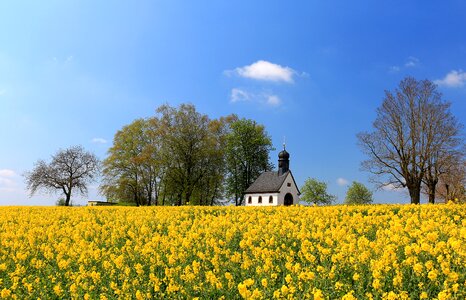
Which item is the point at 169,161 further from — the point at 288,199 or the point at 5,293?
the point at 5,293

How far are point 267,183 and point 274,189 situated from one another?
1.34 metres

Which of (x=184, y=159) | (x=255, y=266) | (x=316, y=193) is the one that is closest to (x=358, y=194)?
(x=316, y=193)

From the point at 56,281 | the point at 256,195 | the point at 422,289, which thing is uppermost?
the point at 256,195

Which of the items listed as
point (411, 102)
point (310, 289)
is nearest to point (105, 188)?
point (411, 102)

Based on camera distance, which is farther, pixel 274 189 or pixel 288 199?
pixel 288 199

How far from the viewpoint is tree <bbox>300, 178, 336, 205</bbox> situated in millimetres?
77375

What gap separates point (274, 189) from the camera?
57094 mm

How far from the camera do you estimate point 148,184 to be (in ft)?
189

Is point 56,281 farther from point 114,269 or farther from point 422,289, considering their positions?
point 422,289

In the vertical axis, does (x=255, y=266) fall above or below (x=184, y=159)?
below

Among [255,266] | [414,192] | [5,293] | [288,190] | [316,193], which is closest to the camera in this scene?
[255,266]

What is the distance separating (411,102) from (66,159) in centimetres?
4647

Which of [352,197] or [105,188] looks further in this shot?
[352,197]

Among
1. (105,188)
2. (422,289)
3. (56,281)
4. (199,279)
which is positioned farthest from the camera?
(105,188)
